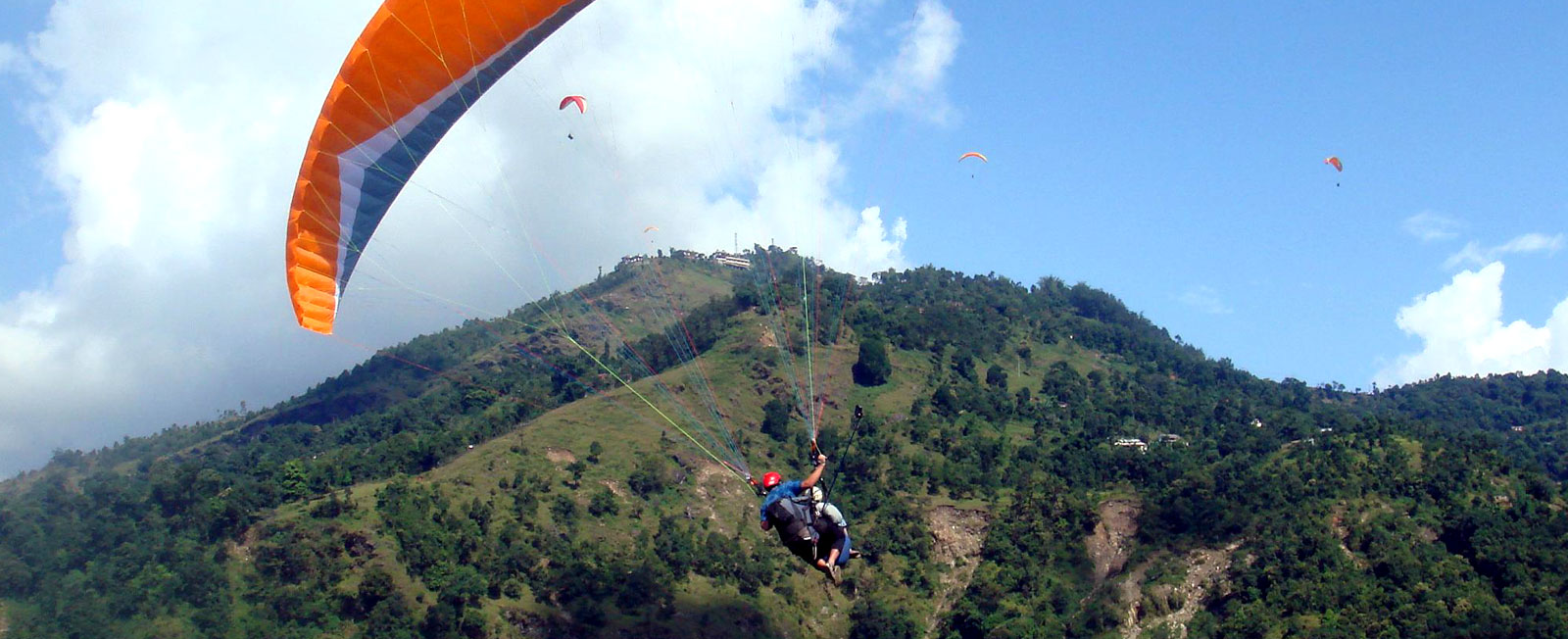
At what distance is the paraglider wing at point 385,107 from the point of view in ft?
65.9

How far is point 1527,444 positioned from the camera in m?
101

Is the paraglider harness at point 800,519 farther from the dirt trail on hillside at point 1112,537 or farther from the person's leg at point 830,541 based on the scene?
the dirt trail on hillside at point 1112,537

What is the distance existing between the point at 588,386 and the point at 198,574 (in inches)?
1477

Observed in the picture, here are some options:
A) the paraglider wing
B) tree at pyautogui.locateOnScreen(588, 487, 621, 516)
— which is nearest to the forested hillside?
tree at pyautogui.locateOnScreen(588, 487, 621, 516)

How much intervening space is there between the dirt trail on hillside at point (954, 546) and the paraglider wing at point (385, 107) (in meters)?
42.4

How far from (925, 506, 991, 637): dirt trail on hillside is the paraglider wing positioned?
139ft

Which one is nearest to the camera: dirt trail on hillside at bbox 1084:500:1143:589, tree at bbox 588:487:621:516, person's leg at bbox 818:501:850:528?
person's leg at bbox 818:501:850:528

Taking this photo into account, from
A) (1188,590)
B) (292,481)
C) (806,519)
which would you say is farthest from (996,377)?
(806,519)

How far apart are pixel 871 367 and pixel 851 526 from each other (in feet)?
73.7

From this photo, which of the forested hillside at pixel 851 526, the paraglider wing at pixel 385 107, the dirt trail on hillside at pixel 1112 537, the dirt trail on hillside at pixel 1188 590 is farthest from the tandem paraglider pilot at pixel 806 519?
the dirt trail on hillside at pixel 1112 537

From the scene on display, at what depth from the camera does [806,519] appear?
1842 cm

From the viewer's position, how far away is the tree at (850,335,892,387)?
83812 mm

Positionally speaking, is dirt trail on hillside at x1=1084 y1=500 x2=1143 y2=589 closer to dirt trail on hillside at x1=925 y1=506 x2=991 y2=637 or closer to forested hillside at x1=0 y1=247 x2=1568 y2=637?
forested hillside at x1=0 y1=247 x2=1568 y2=637

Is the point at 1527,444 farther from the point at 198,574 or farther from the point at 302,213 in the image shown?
the point at 302,213
